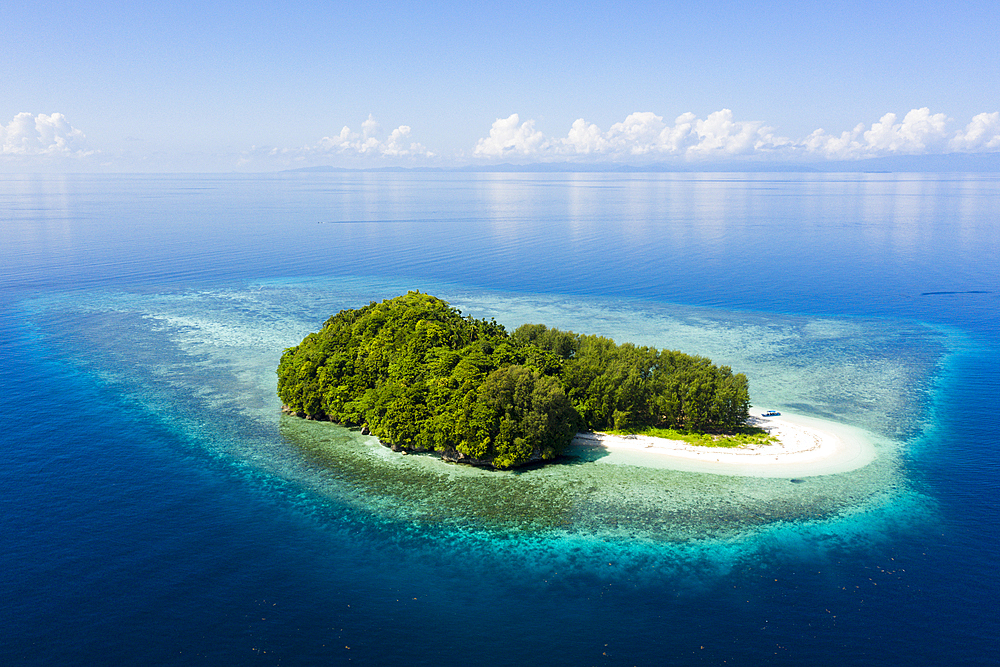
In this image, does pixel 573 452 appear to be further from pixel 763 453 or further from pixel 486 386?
pixel 763 453

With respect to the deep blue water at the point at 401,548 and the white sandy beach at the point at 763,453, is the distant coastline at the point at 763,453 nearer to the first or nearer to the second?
the white sandy beach at the point at 763,453

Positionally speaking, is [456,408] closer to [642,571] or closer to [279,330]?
[642,571]

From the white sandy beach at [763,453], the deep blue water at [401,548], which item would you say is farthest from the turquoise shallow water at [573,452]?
the white sandy beach at [763,453]

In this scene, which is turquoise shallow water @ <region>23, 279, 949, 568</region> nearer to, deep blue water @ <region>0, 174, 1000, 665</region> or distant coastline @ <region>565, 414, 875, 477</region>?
deep blue water @ <region>0, 174, 1000, 665</region>

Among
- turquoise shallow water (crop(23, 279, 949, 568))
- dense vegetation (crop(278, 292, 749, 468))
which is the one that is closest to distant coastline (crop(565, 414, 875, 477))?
turquoise shallow water (crop(23, 279, 949, 568))

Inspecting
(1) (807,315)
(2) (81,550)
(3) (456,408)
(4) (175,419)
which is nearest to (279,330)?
(4) (175,419)

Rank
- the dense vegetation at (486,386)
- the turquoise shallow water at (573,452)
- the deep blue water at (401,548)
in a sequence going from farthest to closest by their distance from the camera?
the dense vegetation at (486,386), the turquoise shallow water at (573,452), the deep blue water at (401,548)
